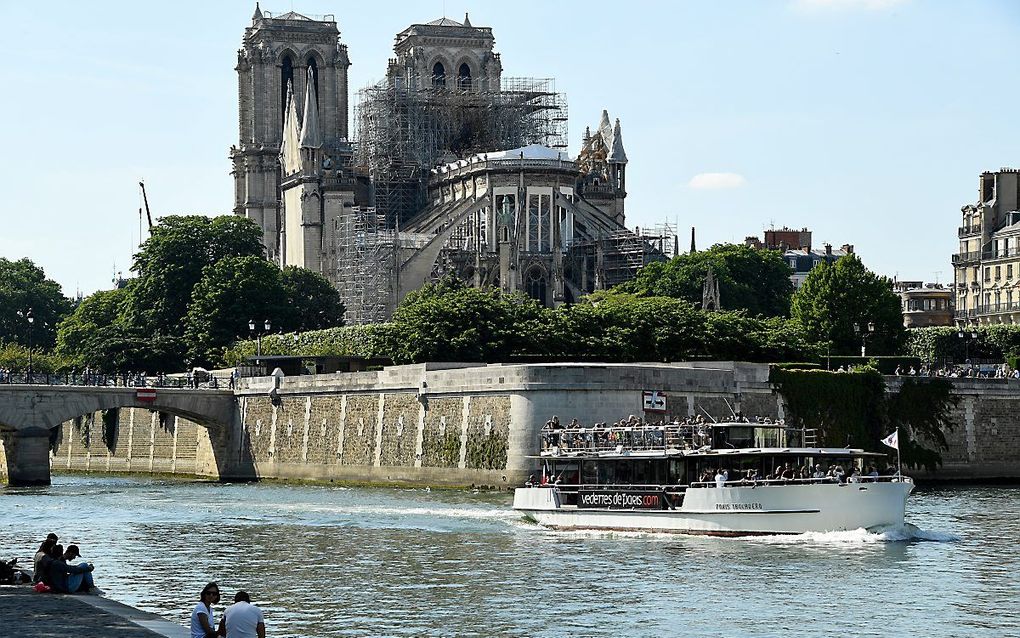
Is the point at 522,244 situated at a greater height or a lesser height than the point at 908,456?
greater

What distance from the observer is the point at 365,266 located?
135 metres

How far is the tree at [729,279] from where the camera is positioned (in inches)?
4943

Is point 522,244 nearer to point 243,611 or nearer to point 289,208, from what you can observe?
point 289,208

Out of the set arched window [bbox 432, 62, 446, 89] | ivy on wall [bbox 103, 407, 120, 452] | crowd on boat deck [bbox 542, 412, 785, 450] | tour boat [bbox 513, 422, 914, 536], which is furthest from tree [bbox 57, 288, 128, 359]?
tour boat [bbox 513, 422, 914, 536]

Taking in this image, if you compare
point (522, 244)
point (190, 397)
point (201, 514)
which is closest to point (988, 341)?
point (522, 244)

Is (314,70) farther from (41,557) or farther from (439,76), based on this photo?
(41,557)

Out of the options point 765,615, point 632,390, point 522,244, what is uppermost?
point 522,244

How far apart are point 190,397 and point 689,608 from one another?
2097 inches

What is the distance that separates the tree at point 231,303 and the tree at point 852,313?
1249 inches

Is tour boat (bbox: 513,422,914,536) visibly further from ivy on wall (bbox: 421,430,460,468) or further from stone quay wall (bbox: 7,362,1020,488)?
ivy on wall (bbox: 421,430,460,468)

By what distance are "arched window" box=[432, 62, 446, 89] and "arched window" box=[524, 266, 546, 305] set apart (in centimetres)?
2938

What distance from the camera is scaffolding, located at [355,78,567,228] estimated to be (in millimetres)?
150250

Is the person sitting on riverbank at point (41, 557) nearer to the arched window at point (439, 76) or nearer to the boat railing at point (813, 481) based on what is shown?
the boat railing at point (813, 481)

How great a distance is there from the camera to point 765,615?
3859 cm
